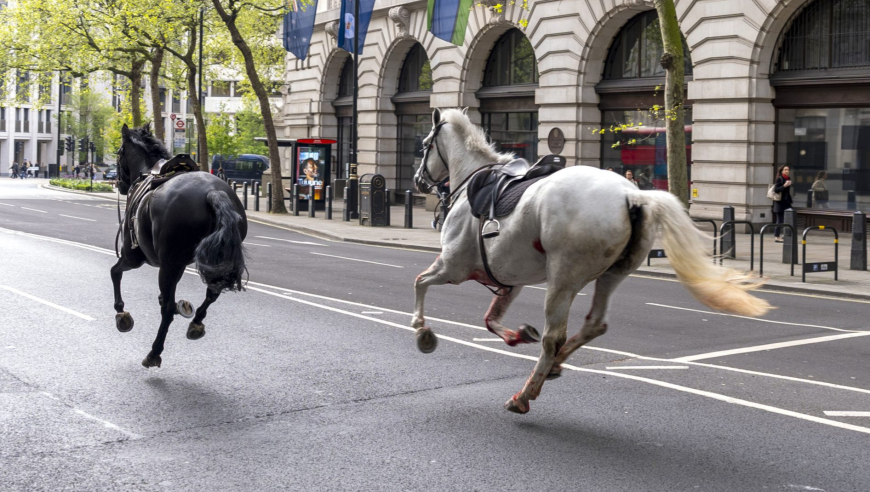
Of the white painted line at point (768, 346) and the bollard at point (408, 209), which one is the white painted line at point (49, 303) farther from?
the bollard at point (408, 209)

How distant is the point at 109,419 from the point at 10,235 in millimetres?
18078

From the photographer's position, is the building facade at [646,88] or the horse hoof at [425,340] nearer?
the horse hoof at [425,340]

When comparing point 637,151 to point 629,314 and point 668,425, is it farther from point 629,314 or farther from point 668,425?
point 668,425

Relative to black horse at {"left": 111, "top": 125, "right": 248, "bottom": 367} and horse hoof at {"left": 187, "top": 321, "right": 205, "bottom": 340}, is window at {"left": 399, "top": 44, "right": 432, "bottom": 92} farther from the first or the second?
horse hoof at {"left": 187, "top": 321, "right": 205, "bottom": 340}

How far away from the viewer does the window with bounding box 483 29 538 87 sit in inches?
1354

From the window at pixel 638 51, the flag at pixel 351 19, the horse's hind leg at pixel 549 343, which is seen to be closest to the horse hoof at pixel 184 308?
the horse's hind leg at pixel 549 343

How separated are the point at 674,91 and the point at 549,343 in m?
14.3

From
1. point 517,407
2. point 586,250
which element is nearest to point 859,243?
point 586,250

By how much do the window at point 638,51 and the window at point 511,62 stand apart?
12.5 feet

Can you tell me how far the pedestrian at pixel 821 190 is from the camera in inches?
1006

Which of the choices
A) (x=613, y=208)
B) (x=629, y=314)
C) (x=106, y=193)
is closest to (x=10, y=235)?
(x=629, y=314)

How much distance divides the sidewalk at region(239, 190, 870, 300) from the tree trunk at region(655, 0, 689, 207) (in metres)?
1.52

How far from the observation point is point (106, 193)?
2142 inches

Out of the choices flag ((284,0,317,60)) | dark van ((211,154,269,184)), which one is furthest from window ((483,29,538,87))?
dark van ((211,154,269,184))
